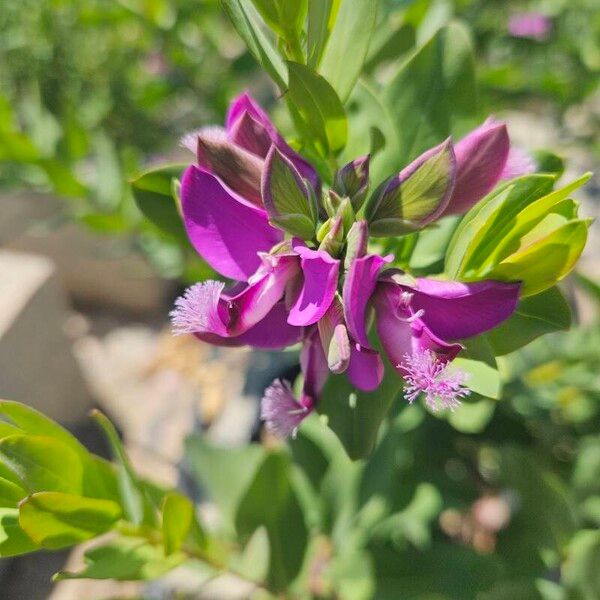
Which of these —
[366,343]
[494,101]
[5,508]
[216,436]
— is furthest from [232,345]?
[216,436]

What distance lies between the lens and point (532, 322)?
0.44 meters

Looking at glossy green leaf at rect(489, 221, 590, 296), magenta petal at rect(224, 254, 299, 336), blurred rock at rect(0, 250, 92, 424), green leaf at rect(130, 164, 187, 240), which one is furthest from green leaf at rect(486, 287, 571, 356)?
blurred rock at rect(0, 250, 92, 424)

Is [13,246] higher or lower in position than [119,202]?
lower

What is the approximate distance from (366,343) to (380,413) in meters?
0.10

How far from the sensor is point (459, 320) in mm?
384

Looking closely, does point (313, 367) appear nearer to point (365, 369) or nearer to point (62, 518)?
point (365, 369)

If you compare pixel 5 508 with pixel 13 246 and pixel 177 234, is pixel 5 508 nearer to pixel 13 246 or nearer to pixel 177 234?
pixel 177 234

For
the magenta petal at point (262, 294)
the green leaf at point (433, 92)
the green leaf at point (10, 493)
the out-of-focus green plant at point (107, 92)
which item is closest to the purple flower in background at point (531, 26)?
the out-of-focus green plant at point (107, 92)

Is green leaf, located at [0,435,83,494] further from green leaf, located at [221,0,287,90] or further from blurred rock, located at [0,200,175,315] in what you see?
blurred rock, located at [0,200,175,315]

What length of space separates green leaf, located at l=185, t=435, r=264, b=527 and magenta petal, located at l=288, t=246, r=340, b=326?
1.63 ft

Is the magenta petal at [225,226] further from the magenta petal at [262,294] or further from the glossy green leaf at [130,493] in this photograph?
the glossy green leaf at [130,493]

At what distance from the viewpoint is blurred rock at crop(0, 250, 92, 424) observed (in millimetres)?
1267

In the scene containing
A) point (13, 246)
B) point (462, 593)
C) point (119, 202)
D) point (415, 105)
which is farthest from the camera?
point (13, 246)

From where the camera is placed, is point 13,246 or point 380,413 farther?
point 13,246
